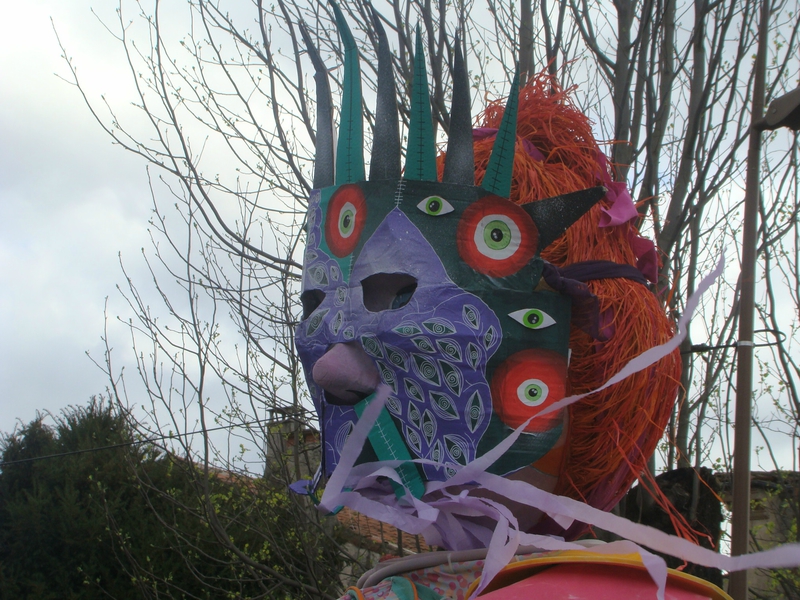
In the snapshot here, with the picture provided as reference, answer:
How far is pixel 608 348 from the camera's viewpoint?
1.70 meters

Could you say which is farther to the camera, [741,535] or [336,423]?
[336,423]

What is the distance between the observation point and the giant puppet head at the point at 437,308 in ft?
5.28

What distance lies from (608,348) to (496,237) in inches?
13.4

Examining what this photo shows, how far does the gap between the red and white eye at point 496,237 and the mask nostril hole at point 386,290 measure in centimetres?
14

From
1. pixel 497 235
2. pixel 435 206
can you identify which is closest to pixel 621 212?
pixel 497 235

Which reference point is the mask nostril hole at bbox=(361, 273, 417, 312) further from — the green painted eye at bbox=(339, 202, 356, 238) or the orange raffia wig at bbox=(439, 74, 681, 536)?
the orange raffia wig at bbox=(439, 74, 681, 536)

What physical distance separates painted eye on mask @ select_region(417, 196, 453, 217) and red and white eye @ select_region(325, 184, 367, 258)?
14cm

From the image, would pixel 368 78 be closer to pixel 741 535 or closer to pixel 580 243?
pixel 580 243

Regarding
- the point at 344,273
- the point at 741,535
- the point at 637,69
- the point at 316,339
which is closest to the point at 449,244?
the point at 344,273

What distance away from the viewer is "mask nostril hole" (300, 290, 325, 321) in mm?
1882

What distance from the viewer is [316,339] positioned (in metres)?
1.76

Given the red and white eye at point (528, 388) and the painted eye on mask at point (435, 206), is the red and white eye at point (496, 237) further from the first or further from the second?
the red and white eye at point (528, 388)

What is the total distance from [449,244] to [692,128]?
1521 mm

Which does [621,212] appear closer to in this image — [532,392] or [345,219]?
[532,392]
